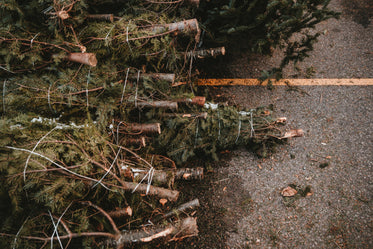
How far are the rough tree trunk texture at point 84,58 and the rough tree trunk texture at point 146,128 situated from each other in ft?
2.87

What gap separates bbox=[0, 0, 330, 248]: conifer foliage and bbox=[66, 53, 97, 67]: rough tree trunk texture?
0.02m

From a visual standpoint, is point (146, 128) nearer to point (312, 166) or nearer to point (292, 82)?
point (312, 166)

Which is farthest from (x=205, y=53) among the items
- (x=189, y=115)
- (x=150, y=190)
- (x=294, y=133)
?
(x=150, y=190)

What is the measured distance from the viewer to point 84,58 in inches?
94.5

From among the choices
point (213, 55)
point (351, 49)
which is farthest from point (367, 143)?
point (213, 55)

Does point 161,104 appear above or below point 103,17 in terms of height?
below

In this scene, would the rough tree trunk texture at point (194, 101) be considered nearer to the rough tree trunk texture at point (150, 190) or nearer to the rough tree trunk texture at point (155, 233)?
the rough tree trunk texture at point (150, 190)

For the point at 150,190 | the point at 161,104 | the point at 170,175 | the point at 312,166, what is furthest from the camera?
the point at 312,166

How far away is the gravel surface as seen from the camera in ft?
9.02

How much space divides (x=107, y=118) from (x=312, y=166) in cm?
295

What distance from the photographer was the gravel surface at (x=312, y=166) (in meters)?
2.75

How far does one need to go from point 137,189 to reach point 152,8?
8.20 feet

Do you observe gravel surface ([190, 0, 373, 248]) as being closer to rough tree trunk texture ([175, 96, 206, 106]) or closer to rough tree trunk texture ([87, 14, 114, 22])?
rough tree trunk texture ([175, 96, 206, 106])

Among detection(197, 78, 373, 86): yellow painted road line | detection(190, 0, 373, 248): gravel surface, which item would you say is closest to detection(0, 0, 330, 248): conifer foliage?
detection(190, 0, 373, 248): gravel surface
